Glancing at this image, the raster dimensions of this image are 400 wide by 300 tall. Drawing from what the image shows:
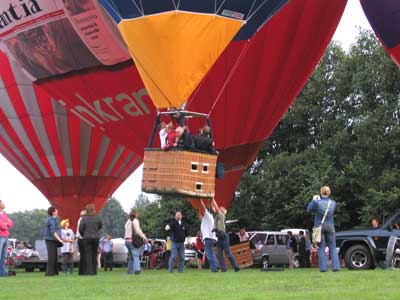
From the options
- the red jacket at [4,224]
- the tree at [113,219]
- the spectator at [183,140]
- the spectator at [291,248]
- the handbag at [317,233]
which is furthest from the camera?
the tree at [113,219]

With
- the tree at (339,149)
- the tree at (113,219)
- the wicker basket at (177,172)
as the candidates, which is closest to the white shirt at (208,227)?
the wicker basket at (177,172)

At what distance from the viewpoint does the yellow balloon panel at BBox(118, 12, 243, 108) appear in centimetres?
1305

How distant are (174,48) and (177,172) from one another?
2.76m

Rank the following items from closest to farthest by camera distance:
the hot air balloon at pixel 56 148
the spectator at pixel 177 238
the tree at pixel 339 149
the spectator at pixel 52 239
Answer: the spectator at pixel 52 239, the spectator at pixel 177 238, the hot air balloon at pixel 56 148, the tree at pixel 339 149

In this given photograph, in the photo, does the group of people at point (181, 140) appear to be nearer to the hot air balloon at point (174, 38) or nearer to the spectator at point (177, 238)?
the hot air balloon at point (174, 38)

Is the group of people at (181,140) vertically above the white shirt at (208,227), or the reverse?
the group of people at (181,140)

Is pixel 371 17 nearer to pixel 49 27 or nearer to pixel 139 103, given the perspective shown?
pixel 139 103

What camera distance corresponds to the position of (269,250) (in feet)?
76.4

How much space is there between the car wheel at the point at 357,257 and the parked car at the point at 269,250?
8906mm

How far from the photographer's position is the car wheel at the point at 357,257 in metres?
13.8

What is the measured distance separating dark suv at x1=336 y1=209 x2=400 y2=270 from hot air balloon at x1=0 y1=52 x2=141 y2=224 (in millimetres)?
10469

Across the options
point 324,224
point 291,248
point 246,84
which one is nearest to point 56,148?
point 291,248

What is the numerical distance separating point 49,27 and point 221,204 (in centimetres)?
601

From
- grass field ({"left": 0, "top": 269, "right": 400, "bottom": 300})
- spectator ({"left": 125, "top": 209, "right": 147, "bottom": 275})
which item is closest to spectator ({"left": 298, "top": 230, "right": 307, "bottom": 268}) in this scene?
spectator ({"left": 125, "top": 209, "right": 147, "bottom": 275})
